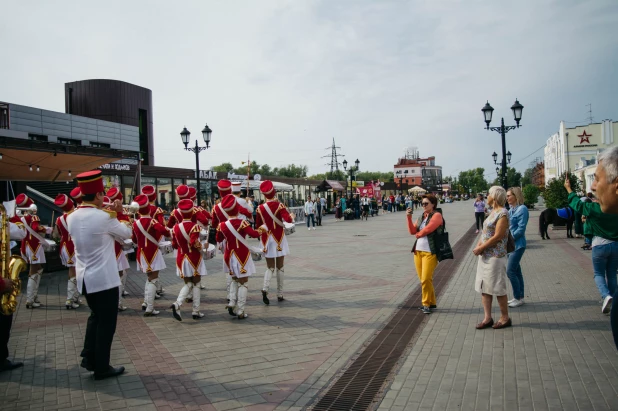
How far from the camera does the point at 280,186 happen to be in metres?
30.0

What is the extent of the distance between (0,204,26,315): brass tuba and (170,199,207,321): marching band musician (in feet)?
7.81

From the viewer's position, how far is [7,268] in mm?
4773

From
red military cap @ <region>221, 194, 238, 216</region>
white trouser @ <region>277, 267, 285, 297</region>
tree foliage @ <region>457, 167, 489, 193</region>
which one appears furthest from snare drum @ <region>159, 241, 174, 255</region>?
tree foliage @ <region>457, 167, 489, 193</region>

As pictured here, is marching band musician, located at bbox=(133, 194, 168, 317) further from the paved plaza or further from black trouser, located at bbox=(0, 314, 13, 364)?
black trouser, located at bbox=(0, 314, 13, 364)

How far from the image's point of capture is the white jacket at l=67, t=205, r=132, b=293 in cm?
471

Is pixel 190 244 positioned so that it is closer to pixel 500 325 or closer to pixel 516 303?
pixel 500 325

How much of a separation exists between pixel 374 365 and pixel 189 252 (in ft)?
11.3

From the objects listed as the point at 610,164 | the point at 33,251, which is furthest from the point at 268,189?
the point at 610,164

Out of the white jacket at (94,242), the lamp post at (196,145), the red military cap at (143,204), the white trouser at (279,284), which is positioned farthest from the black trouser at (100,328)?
the lamp post at (196,145)

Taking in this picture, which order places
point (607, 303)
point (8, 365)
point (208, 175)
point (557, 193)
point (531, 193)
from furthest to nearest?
point (531, 193), point (208, 175), point (557, 193), point (607, 303), point (8, 365)

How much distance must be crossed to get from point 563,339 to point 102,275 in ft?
17.9

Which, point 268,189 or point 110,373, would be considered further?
point 268,189

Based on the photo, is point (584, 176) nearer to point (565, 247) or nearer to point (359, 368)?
point (565, 247)

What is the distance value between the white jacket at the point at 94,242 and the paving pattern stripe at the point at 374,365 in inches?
102
